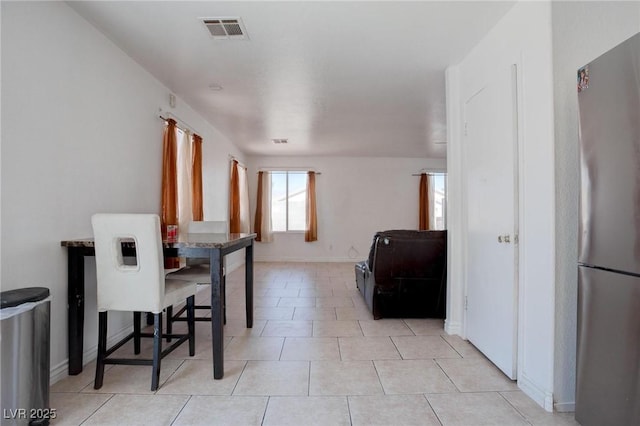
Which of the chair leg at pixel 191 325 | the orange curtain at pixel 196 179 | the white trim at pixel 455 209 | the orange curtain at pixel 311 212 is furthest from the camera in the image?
the orange curtain at pixel 311 212

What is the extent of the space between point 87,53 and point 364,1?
6.23ft

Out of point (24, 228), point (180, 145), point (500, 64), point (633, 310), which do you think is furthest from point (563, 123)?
point (180, 145)

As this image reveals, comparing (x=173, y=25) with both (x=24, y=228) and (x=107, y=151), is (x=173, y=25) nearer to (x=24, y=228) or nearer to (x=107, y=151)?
(x=107, y=151)

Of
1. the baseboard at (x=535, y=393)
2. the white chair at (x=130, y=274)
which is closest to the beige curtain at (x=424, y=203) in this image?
the baseboard at (x=535, y=393)

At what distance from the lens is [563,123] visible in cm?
160

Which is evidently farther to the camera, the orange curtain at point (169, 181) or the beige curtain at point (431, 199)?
the beige curtain at point (431, 199)

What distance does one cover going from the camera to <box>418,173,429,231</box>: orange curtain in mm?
7082

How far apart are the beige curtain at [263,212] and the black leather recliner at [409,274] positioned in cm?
421

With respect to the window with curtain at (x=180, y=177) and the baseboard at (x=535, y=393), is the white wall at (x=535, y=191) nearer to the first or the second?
the baseboard at (x=535, y=393)

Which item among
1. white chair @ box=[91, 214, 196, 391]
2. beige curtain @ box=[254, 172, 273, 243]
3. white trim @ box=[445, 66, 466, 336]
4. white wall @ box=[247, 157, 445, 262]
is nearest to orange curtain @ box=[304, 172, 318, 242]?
white wall @ box=[247, 157, 445, 262]

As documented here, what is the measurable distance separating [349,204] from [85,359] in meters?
5.71

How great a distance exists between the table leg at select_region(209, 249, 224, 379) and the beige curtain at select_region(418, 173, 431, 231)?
5923mm

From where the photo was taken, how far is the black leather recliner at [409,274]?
9.71 ft

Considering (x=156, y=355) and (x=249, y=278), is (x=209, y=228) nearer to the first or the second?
(x=249, y=278)
